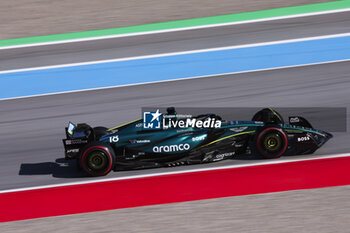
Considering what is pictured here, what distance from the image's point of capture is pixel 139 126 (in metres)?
7.99

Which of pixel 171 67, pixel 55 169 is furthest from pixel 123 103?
pixel 55 169

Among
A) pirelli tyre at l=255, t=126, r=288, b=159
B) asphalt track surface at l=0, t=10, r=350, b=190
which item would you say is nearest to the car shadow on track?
asphalt track surface at l=0, t=10, r=350, b=190

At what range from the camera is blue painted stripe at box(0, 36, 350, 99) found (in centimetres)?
1212

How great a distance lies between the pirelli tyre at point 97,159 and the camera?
7.68 m

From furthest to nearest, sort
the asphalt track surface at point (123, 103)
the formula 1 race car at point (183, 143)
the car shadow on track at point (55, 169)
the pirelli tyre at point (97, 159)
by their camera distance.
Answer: the asphalt track surface at point (123, 103), the car shadow on track at point (55, 169), the formula 1 race car at point (183, 143), the pirelli tyre at point (97, 159)

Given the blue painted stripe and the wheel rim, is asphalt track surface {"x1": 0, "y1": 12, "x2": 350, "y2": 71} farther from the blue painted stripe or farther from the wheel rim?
the wheel rim

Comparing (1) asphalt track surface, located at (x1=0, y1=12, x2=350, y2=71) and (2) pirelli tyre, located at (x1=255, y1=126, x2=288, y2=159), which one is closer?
(2) pirelli tyre, located at (x1=255, y1=126, x2=288, y2=159)

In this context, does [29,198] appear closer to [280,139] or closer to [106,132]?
[106,132]

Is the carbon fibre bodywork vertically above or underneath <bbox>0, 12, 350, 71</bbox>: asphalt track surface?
underneath

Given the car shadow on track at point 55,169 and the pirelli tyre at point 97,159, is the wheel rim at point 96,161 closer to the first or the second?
the pirelli tyre at point 97,159

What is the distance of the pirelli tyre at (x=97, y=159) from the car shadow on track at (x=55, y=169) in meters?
0.33

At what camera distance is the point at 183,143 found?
7785mm

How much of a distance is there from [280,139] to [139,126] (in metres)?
1.96

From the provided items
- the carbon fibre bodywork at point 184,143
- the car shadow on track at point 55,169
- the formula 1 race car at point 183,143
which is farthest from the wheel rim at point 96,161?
the car shadow on track at point 55,169
